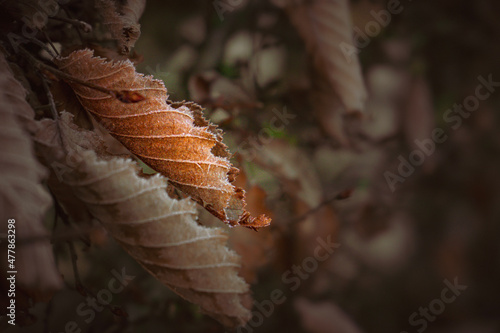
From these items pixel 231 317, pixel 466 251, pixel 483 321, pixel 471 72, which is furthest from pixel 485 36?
pixel 231 317

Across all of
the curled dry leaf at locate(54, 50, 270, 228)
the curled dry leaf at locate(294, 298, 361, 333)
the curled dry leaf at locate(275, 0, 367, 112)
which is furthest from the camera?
the curled dry leaf at locate(294, 298, 361, 333)

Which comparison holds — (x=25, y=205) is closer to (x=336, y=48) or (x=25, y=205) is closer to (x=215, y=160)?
(x=215, y=160)

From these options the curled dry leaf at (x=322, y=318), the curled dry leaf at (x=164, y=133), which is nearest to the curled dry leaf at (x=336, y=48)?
the curled dry leaf at (x=164, y=133)

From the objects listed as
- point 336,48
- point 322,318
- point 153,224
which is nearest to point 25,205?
point 153,224

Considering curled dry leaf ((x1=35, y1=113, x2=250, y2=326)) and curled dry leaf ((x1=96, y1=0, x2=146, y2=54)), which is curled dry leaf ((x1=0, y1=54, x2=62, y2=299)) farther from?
curled dry leaf ((x1=96, y1=0, x2=146, y2=54))

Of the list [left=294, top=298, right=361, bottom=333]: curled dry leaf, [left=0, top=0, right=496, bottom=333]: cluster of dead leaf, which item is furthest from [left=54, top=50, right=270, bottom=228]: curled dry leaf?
[left=294, top=298, right=361, bottom=333]: curled dry leaf

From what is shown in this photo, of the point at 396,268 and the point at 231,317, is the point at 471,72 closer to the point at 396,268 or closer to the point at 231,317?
the point at 396,268
